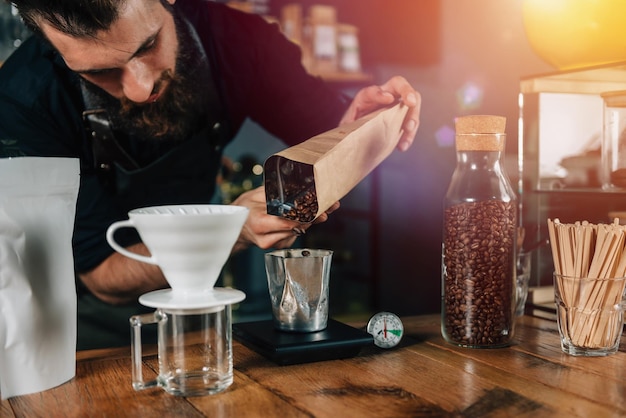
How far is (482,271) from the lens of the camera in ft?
3.98

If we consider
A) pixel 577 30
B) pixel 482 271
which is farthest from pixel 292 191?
pixel 577 30

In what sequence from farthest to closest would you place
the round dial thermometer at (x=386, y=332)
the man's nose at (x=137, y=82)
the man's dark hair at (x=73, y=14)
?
the man's nose at (x=137, y=82), the man's dark hair at (x=73, y=14), the round dial thermometer at (x=386, y=332)

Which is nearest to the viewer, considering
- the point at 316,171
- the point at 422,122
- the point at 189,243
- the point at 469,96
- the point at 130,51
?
the point at 189,243

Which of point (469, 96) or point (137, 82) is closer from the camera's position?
point (137, 82)

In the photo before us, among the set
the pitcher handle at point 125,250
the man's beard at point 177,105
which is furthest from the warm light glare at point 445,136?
the pitcher handle at point 125,250

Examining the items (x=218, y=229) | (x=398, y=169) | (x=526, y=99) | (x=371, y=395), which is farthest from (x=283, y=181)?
(x=398, y=169)

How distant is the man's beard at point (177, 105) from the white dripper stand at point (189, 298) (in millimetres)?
557

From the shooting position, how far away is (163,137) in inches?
62.7

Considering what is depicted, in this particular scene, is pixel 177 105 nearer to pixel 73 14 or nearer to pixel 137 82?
pixel 137 82

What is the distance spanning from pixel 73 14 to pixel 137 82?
0.21 m

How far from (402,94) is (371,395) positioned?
81cm

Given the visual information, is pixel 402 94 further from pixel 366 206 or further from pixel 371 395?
pixel 366 206

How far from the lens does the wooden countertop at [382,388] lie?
35.6 inches

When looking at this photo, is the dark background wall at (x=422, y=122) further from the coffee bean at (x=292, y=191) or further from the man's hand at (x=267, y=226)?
the coffee bean at (x=292, y=191)
